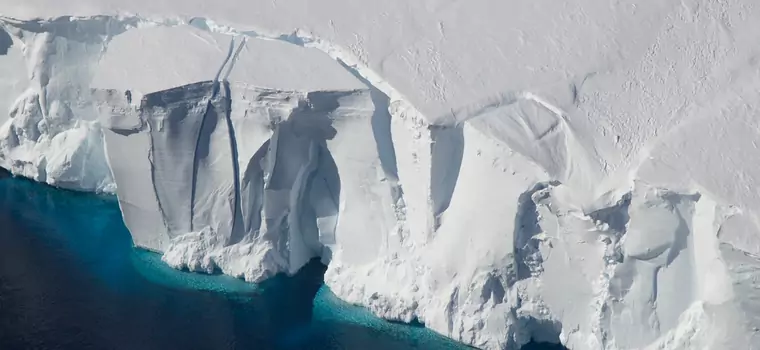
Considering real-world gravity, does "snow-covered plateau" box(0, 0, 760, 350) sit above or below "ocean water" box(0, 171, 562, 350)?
above

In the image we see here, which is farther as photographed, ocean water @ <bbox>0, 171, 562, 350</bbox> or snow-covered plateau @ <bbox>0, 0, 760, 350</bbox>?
ocean water @ <bbox>0, 171, 562, 350</bbox>

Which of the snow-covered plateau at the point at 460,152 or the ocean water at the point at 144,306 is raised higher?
the snow-covered plateau at the point at 460,152

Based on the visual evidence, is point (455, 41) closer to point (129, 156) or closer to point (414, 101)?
point (414, 101)

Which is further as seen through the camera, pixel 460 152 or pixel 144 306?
pixel 144 306

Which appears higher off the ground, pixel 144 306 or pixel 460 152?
pixel 460 152

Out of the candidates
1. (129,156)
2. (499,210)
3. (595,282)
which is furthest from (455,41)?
(129,156)
